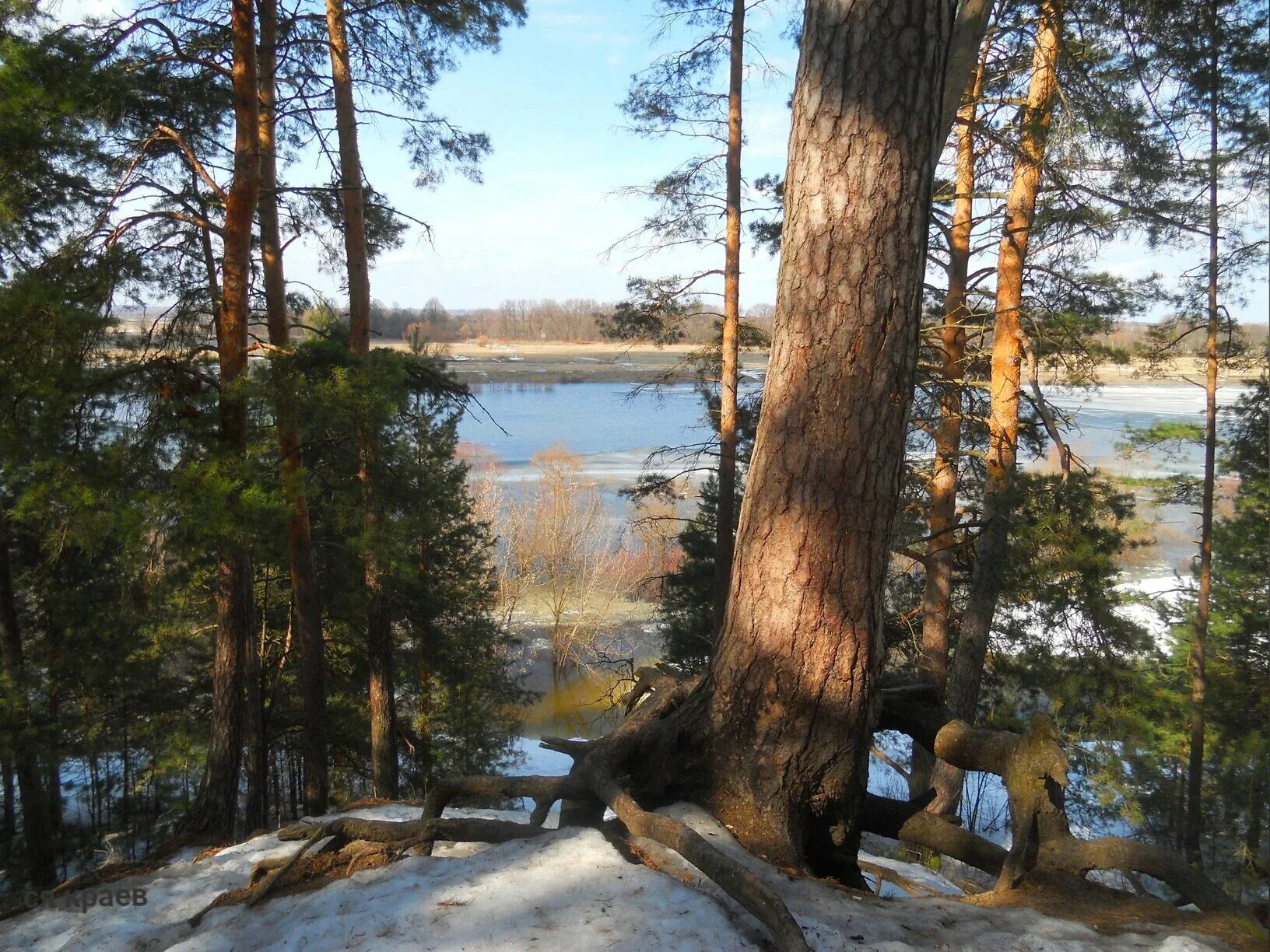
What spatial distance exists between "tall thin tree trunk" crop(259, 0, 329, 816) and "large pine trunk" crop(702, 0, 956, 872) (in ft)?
15.1

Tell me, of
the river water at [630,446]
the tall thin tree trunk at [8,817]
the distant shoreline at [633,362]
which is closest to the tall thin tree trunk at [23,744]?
the tall thin tree trunk at [8,817]

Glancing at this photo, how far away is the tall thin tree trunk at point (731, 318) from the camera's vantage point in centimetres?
1001

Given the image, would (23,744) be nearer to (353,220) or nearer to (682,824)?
(353,220)

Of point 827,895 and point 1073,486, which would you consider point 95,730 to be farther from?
point 1073,486

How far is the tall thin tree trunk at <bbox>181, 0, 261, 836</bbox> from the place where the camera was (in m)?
6.56

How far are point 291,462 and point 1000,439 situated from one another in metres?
7.37

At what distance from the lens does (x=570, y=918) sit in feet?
7.09

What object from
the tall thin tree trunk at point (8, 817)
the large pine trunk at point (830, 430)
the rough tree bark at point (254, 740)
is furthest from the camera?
the tall thin tree trunk at point (8, 817)

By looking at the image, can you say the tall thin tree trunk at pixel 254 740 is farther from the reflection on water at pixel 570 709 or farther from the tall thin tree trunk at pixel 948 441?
the reflection on water at pixel 570 709

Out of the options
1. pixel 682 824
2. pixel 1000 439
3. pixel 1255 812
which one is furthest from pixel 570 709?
pixel 682 824

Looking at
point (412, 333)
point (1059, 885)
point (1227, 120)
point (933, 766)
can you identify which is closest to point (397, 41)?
point (412, 333)

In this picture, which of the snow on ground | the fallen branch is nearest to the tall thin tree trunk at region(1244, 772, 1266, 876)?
the snow on ground

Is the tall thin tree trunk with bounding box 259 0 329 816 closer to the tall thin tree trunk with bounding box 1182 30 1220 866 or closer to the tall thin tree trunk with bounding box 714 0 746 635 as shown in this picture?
the tall thin tree trunk with bounding box 714 0 746 635

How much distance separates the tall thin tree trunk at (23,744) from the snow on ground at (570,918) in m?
7.34
